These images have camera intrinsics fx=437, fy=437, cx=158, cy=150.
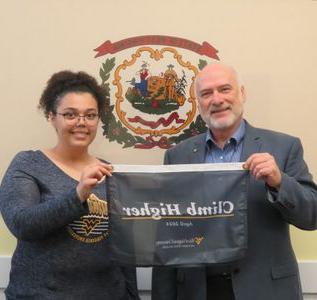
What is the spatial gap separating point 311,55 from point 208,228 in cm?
105

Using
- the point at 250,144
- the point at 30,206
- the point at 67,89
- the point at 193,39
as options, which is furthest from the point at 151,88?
the point at 30,206

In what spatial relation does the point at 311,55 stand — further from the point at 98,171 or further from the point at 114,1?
the point at 98,171

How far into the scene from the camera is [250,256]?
1634 millimetres

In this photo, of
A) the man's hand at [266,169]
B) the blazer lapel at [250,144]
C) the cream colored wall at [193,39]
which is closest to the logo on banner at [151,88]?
the cream colored wall at [193,39]

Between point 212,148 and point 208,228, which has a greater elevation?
point 212,148

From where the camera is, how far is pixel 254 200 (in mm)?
1658

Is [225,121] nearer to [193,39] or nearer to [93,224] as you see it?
[193,39]

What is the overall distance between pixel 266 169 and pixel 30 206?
857 millimetres

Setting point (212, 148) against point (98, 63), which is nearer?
point (212, 148)

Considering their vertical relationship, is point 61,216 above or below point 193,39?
below

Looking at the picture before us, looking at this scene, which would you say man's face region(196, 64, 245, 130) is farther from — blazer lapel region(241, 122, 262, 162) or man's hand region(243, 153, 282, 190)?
man's hand region(243, 153, 282, 190)

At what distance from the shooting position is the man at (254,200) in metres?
1.50

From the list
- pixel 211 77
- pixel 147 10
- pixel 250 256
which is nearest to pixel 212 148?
pixel 211 77

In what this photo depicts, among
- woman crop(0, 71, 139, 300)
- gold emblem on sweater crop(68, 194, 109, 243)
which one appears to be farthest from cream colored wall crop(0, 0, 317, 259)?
gold emblem on sweater crop(68, 194, 109, 243)
